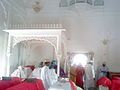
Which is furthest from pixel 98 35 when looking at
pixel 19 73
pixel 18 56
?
pixel 19 73

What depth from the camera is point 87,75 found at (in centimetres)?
578

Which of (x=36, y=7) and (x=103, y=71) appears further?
(x=36, y=7)

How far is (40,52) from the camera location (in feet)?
20.3

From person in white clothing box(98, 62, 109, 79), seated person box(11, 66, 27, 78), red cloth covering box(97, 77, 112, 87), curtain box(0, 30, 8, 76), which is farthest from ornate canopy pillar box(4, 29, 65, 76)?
person in white clothing box(98, 62, 109, 79)

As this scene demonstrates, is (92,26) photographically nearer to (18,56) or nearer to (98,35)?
(98,35)

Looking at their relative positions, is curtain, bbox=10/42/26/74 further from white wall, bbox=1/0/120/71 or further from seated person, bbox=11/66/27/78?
white wall, bbox=1/0/120/71

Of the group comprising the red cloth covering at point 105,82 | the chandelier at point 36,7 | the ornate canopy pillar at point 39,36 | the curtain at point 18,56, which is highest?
the chandelier at point 36,7

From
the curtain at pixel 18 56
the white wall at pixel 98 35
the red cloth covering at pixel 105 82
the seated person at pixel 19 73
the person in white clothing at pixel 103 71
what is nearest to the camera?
the seated person at pixel 19 73

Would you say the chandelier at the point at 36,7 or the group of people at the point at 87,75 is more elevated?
the chandelier at the point at 36,7

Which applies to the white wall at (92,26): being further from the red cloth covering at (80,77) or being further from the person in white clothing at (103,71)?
the red cloth covering at (80,77)

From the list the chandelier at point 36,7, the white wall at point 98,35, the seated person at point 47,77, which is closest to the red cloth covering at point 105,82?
the white wall at point 98,35

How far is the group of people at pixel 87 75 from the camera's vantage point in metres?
5.79

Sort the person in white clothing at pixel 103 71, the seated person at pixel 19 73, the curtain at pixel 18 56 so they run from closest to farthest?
the seated person at pixel 19 73
the curtain at pixel 18 56
the person in white clothing at pixel 103 71

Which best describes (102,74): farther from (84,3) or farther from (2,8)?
(2,8)
